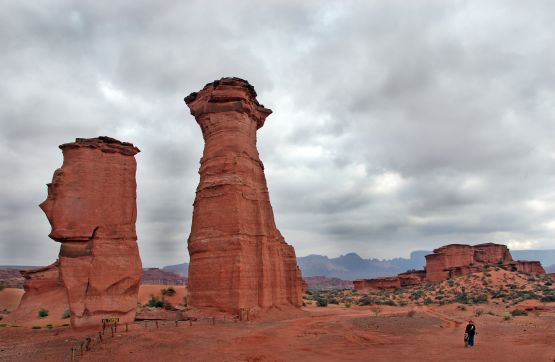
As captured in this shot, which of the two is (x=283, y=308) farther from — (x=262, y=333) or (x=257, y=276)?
(x=262, y=333)

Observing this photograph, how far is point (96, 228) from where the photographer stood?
19.5 m

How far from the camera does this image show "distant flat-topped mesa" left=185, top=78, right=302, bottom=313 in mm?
25531

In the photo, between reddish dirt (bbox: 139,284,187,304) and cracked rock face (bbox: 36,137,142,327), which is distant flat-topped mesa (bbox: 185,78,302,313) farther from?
reddish dirt (bbox: 139,284,187,304)

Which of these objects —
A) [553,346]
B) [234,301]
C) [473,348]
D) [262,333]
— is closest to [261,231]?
[234,301]

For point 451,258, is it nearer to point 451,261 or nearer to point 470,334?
point 451,261

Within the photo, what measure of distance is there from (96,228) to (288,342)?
9.91 m

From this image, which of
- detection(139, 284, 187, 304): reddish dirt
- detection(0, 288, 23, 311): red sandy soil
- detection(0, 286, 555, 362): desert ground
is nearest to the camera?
detection(0, 286, 555, 362): desert ground

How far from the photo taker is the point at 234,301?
24.7m

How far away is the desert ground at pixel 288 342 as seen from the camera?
14.8m

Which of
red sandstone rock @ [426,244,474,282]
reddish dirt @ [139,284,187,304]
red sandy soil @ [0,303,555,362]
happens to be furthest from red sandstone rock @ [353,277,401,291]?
red sandy soil @ [0,303,555,362]

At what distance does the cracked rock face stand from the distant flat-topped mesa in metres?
6.35

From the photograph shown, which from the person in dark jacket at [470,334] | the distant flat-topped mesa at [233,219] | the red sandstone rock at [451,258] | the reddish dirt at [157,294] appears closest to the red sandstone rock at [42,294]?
the reddish dirt at [157,294]

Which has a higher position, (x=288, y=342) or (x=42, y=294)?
(x=42, y=294)

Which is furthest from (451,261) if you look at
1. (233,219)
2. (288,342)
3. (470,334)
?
(288,342)
